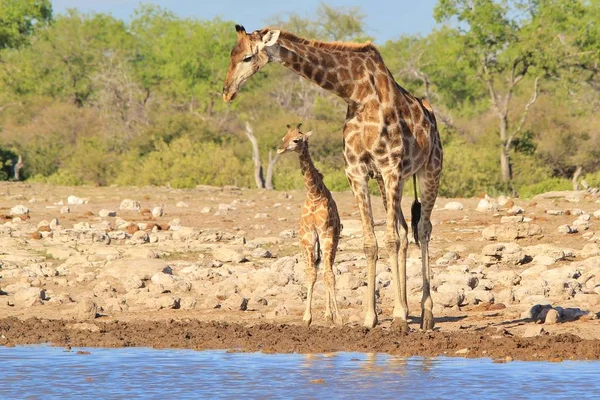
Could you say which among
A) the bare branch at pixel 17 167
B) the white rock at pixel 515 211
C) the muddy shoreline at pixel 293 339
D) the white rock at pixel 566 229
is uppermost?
the bare branch at pixel 17 167

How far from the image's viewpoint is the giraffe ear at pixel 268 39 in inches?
402

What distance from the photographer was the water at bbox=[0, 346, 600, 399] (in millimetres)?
8476

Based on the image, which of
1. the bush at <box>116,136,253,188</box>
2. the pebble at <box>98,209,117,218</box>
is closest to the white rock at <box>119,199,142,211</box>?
Result: the pebble at <box>98,209,117,218</box>

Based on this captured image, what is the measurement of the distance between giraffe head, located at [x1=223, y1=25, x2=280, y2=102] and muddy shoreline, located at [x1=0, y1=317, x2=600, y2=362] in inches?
97.4

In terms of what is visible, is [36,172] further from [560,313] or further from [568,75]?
[560,313]

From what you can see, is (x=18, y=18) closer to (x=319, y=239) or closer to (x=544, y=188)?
(x=544, y=188)

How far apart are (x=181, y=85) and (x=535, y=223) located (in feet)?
150

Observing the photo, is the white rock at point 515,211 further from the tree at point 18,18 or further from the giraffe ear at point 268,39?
the tree at point 18,18

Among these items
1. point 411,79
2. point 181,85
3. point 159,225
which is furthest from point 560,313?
point 181,85

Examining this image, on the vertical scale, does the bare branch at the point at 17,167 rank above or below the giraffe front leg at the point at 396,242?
above

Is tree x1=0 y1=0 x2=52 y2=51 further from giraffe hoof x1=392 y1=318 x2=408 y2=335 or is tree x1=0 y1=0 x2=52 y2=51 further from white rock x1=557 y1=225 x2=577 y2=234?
giraffe hoof x1=392 y1=318 x2=408 y2=335

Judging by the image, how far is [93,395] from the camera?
854 cm

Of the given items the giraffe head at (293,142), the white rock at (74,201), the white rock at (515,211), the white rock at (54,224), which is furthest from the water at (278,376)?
the white rock at (74,201)

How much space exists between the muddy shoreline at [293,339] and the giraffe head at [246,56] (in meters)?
2.47
